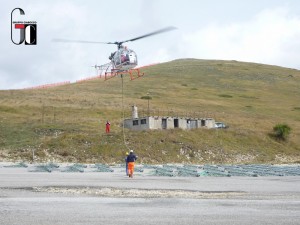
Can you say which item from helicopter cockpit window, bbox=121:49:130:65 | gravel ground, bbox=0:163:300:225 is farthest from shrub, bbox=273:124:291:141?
gravel ground, bbox=0:163:300:225

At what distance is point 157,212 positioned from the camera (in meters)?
20.1

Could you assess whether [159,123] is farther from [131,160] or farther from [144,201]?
[144,201]

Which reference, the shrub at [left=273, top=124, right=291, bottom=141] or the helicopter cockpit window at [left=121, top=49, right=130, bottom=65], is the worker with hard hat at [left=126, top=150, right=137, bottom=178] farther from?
the shrub at [left=273, top=124, right=291, bottom=141]

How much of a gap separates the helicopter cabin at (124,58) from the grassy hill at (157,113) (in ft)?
48.8

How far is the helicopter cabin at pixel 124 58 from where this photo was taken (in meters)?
41.9

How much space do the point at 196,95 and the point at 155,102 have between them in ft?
66.5

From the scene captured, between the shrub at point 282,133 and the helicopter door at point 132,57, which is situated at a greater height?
the helicopter door at point 132,57

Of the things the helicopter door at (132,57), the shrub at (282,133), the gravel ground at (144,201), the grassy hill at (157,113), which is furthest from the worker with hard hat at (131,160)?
the shrub at (282,133)

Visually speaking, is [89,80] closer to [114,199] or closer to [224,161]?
[224,161]

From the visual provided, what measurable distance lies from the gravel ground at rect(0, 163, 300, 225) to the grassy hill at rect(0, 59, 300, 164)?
24045 millimetres

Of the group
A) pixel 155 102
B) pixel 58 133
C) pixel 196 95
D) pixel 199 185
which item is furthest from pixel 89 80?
pixel 199 185

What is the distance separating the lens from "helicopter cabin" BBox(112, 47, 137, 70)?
4188 cm

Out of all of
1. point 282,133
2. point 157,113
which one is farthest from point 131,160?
point 157,113

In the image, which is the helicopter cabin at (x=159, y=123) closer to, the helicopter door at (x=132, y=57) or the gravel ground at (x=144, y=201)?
the helicopter door at (x=132, y=57)
